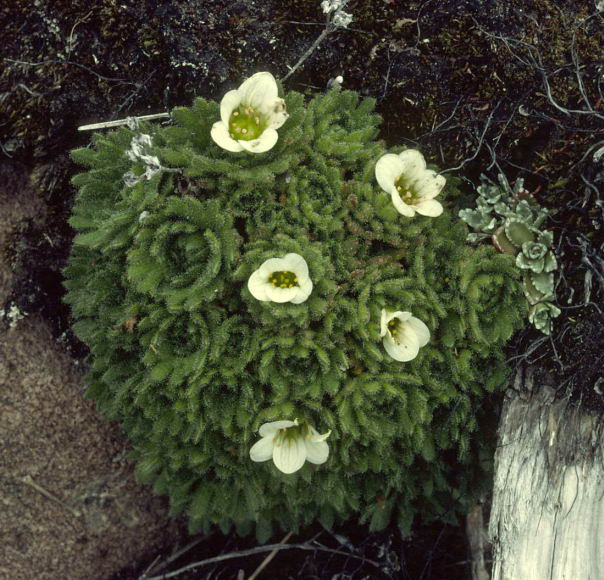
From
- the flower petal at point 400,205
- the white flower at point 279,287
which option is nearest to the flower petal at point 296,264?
the white flower at point 279,287

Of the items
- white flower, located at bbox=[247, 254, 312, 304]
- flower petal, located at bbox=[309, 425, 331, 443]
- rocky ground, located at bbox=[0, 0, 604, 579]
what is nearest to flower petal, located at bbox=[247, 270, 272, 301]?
white flower, located at bbox=[247, 254, 312, 304]

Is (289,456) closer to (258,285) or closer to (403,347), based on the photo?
(403,347)

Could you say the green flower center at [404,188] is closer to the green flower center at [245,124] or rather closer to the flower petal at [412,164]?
the flower petal at [412,164]

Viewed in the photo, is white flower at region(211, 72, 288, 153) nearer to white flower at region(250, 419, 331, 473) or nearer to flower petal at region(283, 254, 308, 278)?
flower petal at region(283, 254, 308, 278)

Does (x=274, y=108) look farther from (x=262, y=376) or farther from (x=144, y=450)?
(x=144, y=450)

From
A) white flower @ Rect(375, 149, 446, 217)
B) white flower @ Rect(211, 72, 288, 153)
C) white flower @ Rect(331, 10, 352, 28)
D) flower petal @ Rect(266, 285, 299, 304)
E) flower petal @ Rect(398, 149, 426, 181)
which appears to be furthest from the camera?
white flower @ Rect(331, 10, 352, 28)

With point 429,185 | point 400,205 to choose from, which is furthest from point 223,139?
point 429,185

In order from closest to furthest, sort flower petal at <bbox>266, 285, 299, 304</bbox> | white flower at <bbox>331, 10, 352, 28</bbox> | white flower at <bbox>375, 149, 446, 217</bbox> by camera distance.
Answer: flower petal at <bbox>266, 285, 299, 304</bbox> → white flower at <bbox>375, 149, 446, 217</bbox> → white flower at <bbox>331, 10, 352, 28</bbox>
